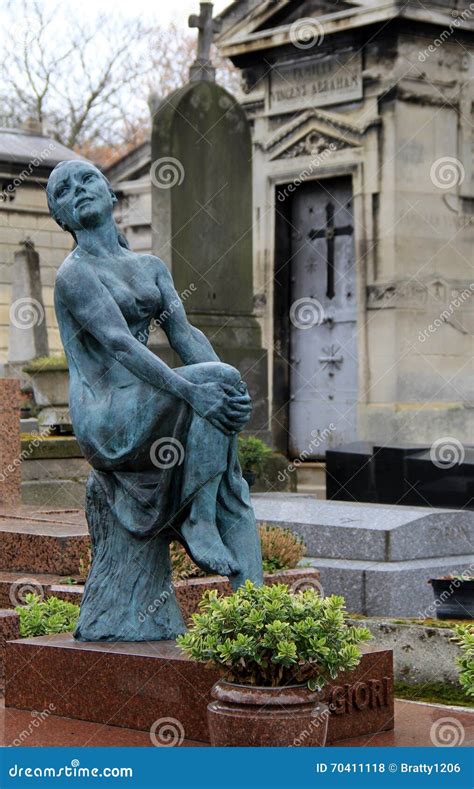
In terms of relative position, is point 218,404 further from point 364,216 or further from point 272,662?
point 364,216

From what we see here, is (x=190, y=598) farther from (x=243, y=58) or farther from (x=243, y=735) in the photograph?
(x=243, y=58)

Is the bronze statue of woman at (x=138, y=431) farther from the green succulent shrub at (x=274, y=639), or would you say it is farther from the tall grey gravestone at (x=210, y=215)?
the tall grey gravestone at (x=210, y=215)

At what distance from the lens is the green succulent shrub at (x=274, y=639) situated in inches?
211

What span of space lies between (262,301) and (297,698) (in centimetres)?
1413

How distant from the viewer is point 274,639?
5.34m

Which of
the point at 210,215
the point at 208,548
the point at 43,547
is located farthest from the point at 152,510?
the point at 210,215

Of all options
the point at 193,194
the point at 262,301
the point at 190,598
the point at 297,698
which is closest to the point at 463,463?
the point at 193,194

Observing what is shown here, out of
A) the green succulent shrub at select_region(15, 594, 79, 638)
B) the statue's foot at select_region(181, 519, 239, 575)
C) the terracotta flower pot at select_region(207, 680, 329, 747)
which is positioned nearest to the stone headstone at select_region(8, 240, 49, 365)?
the green succulent shrub at select_region(15, 594, 79, 638)

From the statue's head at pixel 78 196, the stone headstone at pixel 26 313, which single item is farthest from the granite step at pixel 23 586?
the stone headstone at pixel 26 313

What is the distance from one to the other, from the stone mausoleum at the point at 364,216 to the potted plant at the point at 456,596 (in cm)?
892

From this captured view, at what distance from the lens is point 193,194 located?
1547 centimetres

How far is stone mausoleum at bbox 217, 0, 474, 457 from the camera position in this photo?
17.8m

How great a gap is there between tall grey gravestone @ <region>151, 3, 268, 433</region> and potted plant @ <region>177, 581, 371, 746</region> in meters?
9.68

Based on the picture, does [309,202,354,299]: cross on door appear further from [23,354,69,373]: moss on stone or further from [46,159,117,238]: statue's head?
[46,159,117,238]: statue's head
